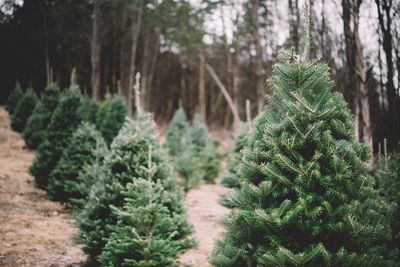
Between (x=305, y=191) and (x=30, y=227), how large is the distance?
6290 millimetres

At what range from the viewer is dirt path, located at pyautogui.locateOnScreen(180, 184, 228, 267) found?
21.2 ft

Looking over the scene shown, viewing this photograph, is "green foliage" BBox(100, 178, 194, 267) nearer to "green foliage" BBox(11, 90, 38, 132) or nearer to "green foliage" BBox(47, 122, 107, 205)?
"green foliage" BBox(47, 122, 107, 205)

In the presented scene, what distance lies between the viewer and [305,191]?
10.2 ft

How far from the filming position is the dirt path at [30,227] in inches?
224

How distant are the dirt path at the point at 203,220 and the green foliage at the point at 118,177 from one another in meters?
1.36

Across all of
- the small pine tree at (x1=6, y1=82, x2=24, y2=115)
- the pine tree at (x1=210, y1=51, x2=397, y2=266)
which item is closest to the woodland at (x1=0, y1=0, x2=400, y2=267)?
the pine tree at (x1=210, y1=51, x2=397, y2=266)

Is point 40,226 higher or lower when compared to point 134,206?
lower

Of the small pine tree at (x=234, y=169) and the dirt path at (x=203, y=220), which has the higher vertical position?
the small pine tree at (x=234, y=169)

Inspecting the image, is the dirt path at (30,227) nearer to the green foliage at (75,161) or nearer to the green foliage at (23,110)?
the green foliage at (75,161)

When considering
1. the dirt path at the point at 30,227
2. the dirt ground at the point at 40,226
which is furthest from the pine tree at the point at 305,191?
the dirt path at the point at 30,227

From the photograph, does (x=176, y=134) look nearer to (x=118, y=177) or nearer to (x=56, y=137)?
(x=56, y=137)

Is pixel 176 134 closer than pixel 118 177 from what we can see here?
No

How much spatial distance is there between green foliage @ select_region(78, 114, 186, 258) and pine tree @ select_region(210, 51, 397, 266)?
2.07m

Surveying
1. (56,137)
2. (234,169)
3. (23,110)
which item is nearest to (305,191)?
(234,169)
